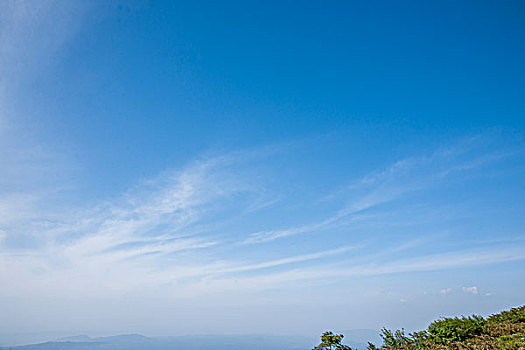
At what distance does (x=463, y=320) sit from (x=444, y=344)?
7.49 ft

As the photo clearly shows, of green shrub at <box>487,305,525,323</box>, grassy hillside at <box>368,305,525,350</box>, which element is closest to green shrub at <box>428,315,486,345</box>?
grassy hillside at <box>368,305,525,350</box>

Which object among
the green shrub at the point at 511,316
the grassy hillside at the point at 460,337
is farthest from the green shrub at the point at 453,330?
the green shrub at the point at 511,316

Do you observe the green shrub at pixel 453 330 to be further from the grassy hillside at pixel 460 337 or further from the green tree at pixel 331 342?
the green tree at pixel 331 342

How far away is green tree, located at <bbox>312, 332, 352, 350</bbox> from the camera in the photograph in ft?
35.9

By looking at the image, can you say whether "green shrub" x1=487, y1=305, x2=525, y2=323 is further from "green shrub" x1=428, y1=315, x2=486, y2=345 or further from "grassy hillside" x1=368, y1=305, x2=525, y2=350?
"green shrub" x1=428, y1=315, x2=486, y2=345

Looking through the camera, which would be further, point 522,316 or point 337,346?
point 522,316

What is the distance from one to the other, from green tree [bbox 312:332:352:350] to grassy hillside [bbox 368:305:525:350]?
1.47 m

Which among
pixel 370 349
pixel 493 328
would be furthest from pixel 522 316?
pixel 370 349

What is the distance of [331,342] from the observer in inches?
433

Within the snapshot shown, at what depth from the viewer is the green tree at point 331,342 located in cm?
1095

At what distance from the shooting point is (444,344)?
10.8 metres

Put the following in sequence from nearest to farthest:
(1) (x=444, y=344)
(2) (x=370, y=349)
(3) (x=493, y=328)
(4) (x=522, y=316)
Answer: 1. (1) (x=444, y=344)
2. (2) (x=370, y=349)
3. (3) (x=493, y=328)
4. (4) (x=522, y=316)

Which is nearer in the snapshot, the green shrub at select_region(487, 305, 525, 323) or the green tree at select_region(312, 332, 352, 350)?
the green tree at select_region(312, 332, 352, 350)

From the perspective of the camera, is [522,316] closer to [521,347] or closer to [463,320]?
[463,320]
